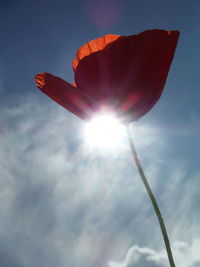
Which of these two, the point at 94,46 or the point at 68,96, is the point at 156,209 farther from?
the point at 94,46

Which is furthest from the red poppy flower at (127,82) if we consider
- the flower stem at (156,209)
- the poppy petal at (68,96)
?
the flower stem at (156,209)

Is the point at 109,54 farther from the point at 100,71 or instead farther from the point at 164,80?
Answer: the point at 164,80

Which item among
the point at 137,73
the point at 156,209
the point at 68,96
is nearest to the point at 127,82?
the point at 137,73

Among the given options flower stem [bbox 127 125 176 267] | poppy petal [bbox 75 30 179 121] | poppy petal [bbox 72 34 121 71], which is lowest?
flower stem [bbox 127 125 176 267]

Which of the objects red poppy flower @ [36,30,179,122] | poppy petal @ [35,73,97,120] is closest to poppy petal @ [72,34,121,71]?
red poppy flower @ [36,30,179,122]

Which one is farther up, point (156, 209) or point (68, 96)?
point (68, 96)

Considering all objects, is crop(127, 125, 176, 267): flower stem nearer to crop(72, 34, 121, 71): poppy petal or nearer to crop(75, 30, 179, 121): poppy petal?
crop(75, 30, 179, 121): poppy petal

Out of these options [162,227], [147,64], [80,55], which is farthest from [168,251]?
[80,55]
